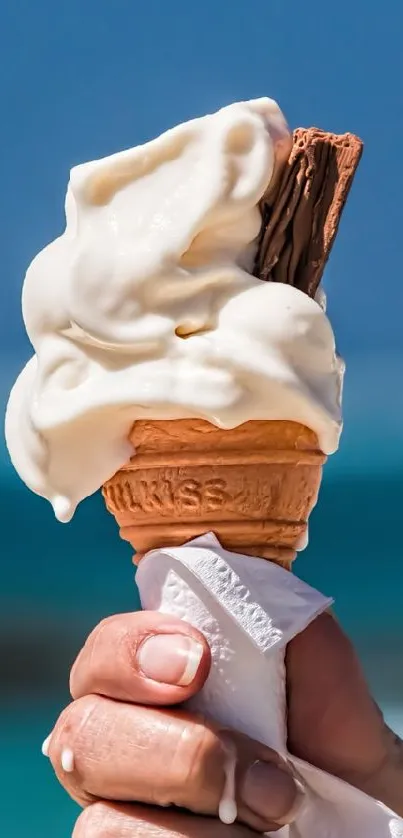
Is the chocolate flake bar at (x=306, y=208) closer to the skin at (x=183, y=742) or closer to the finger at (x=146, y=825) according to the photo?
the skin at (x=183, y=742)

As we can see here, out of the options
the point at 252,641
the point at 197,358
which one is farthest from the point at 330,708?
the point at 197,358

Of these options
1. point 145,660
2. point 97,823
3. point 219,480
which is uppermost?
point 219,480

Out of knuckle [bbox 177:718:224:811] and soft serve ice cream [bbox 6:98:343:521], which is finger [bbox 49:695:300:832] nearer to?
knuckle [bbox 177:718:224:811]

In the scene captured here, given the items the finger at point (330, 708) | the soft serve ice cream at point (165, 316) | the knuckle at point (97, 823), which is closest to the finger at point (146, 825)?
the knuckle at point (97, 823)

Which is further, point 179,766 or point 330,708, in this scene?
point 330,708

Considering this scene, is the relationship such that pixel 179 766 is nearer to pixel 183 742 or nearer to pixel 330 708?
pixel 183 742

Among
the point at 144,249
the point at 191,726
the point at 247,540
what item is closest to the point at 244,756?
the point at 191,726

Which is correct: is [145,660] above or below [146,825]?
above
